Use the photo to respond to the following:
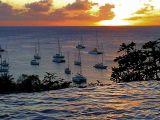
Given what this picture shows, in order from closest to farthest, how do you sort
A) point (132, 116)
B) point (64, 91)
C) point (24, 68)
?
point (132, 116) < point (64, 91) < point (24, 68)

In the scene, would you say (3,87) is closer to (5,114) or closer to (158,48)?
(5,114)

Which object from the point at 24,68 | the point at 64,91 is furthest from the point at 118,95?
the point at 24,68

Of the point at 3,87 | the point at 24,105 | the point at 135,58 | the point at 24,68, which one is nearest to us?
the point at 24,105

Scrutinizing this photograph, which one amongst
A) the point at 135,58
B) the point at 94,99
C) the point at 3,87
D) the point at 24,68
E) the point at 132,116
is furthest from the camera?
the point at 24,68

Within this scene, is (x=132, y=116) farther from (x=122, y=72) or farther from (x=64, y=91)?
(x=122, y=72)

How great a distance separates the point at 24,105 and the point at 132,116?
12.8 feet

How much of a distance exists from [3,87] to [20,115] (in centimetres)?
617

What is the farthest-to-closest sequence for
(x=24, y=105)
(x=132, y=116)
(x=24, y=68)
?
(x=24, y=68) < (x=24, y=105) < (x=132, y=116)

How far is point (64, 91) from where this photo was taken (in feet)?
53.7

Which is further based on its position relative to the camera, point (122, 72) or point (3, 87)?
point (122, 72)

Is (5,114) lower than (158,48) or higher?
lower

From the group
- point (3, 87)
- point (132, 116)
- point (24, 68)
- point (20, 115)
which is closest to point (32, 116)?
point (20, 115)

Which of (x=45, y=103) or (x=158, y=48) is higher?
(x=158, y=48)

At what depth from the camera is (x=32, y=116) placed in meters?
11.6
